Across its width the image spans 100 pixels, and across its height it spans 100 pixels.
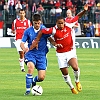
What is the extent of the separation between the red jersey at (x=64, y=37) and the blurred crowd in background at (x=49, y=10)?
23.4 m

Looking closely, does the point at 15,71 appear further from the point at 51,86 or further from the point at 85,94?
the point at 85,94

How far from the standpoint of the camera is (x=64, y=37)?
13055 mm

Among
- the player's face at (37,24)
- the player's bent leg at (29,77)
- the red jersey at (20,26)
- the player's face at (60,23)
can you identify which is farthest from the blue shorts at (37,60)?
the red jersey at (20,26)

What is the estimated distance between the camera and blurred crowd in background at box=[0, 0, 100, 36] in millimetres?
36750

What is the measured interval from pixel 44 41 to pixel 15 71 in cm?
646

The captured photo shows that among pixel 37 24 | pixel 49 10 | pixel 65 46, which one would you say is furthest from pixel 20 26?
pixel 49 10

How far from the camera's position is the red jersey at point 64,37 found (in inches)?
508

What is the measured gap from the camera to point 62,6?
3872 centimetres

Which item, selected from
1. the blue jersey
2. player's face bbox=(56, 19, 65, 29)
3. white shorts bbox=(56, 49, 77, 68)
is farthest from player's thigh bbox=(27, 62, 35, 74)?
player's face bbox=(56, 19, 65, 29)

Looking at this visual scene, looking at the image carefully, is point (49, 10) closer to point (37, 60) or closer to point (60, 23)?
point (37, 60)

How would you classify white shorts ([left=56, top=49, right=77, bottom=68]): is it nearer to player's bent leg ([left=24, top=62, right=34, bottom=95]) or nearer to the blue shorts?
the blue shorts

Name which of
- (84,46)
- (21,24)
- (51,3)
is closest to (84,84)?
(21,24)

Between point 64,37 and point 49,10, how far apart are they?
80.4ft

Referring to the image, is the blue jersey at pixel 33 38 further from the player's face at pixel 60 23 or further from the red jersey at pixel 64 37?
the player's face at pixel 60 23
